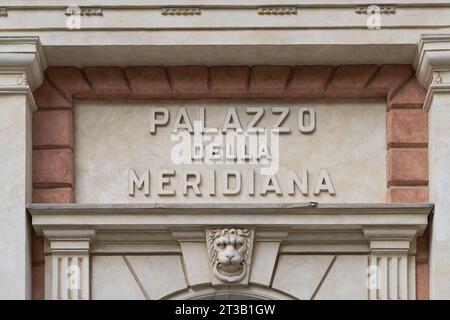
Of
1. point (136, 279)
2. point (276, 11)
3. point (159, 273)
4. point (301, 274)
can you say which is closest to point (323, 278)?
point (301, 274)

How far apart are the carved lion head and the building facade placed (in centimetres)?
2

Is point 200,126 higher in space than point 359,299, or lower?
higher

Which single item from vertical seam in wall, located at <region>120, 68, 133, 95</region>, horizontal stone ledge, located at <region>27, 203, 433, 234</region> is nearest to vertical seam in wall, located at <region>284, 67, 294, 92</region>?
horizontal stone ledge, located at <region>27, 203, 433, 234</region>

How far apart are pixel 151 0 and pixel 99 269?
10.1 feet

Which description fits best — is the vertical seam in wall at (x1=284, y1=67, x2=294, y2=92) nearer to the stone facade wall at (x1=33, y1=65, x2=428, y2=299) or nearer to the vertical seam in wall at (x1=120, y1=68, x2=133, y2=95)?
the stone facade wall at (x1=33, y1=65, x2=428, y2=299)

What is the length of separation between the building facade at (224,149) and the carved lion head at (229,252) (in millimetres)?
19

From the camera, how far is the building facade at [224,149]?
2648cm

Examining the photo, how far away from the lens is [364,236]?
87.2 ft

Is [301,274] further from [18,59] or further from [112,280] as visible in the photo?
[18,59]

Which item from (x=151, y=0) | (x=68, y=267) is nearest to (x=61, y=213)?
(x=68, y=267)

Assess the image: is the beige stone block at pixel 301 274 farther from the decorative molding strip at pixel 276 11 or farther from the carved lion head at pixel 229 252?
the decorative molding strip at pixel 276 11

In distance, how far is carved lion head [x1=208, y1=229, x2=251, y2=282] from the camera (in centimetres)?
2647

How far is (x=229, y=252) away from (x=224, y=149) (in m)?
1.29

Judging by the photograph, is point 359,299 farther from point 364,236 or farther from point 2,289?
point 2,289
